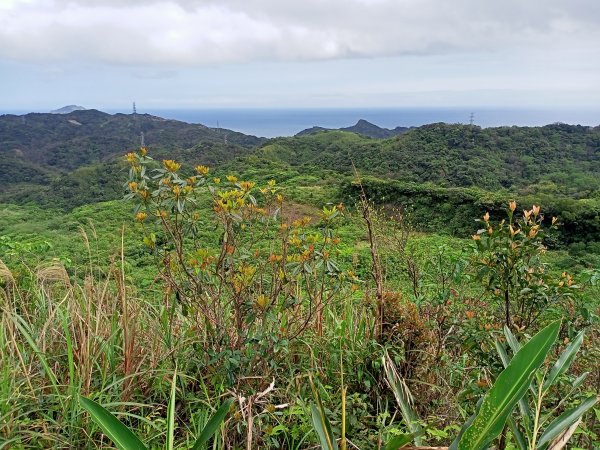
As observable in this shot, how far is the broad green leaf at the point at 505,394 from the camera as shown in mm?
649

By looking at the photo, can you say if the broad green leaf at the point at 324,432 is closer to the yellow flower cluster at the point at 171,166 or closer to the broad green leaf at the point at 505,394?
the broad green leaf at the point at 505,394

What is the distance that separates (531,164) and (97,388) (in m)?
25.1

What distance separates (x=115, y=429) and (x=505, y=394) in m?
0.57

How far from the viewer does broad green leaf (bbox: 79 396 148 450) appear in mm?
721

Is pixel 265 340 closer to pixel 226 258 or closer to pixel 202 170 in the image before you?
pixel 226 258

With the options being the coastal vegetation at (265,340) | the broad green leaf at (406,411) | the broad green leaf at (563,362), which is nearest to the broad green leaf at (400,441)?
the broad green leaf at (406,411)

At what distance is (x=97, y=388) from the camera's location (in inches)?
62.4

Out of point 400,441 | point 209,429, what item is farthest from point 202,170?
A: point 400,441

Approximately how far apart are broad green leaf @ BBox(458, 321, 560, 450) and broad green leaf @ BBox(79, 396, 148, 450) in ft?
1.56

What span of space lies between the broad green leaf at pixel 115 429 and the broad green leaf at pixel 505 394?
1.56ft

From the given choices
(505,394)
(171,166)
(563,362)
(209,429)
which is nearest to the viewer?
(505,394)

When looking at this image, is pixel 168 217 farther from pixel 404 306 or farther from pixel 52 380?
pixel 404 306

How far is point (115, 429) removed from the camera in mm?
729

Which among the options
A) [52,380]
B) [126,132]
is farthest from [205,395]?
[126,132]
